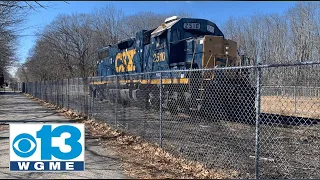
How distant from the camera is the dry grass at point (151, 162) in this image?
5.82m

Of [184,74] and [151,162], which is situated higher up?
[184,74]

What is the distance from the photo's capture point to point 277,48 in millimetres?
52969

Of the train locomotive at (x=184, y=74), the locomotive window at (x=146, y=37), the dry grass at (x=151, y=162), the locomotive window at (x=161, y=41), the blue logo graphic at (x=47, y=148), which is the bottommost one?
the dry grass at (x=151, y=162)

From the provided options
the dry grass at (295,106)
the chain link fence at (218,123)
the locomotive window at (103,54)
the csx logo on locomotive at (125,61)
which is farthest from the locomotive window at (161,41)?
the locomotive window at (103,54)

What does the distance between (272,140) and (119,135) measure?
436 cm

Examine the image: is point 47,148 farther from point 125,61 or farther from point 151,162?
point 125,61

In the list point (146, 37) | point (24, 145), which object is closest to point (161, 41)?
point (146, 37)

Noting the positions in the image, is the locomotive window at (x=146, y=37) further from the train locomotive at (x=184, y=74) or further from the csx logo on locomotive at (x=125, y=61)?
the csx logo on locomotive at (x=125, y=61)

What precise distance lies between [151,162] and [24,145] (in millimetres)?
2438

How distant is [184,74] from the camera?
45.3 feet

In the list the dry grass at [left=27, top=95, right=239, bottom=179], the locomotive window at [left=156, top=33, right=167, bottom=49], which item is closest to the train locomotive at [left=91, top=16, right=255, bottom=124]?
the locomotive window at [left=156, top=33, right=167, bottom=49]

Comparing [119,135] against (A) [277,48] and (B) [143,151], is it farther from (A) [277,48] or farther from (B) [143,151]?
(A) [277,48]

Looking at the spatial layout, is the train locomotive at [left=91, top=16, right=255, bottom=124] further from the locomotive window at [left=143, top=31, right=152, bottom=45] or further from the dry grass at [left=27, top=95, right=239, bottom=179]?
the dry grass at [left=27, top=95, right=239, bottom=179]

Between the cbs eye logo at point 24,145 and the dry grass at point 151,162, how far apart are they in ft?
5.78
